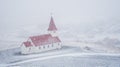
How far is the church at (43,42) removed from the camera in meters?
4.12

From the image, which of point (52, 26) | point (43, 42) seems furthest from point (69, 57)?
point (52, 26)

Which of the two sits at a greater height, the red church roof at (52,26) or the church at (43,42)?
the red church roof at (52,26)

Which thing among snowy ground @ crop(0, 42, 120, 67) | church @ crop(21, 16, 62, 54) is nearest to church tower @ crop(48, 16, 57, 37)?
church @ crop(21, 16, 62, 54)

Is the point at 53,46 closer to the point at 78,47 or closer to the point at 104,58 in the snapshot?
the point at 78,47

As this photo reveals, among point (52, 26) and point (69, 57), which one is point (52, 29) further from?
point (69, 57)

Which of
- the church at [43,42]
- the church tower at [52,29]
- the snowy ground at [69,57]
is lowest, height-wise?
the snowy ground at [69,57]

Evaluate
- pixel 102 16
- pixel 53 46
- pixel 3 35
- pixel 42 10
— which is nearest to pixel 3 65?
pixel 3 35

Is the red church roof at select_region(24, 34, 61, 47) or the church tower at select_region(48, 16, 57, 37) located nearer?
the red church roof at select_region(24, 34, 61, 47)

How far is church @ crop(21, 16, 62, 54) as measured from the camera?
4125 millimetres

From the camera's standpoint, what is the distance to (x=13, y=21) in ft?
14.4

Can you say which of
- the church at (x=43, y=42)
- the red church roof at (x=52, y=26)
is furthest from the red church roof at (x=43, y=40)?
the red church roof at (x=52, y=26)

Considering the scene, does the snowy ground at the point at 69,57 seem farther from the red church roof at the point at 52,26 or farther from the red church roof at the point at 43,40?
the red church roof at the point at 52,26

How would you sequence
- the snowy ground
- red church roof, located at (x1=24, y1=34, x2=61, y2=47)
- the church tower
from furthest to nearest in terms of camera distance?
the church tower → red church roof, located at (x1=24, y1=34, x2=61, y2=47) → the snowy ground

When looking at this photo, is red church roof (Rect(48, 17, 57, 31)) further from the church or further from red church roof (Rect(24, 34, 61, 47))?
red church roof (Rect(24, 34, 61, 47))
